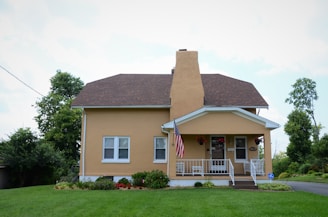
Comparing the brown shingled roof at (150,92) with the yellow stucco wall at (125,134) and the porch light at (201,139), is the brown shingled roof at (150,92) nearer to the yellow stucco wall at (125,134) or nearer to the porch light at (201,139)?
the yellow stucco wall at (125,134)

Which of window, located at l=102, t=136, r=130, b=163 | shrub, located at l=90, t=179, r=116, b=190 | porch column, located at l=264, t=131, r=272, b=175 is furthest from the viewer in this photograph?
window, located at l=102, t=136, r=130, b=163

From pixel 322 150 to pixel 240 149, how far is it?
1226 centimetres

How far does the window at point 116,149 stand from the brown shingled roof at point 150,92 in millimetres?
2232

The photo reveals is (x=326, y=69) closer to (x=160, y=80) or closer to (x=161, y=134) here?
(x=160, y=80)

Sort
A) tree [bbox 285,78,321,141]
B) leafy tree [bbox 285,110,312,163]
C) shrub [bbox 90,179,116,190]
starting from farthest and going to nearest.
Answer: tree [bbox 285,78,321,141] → leafy tree [bbox 285,110,312,163] → shrub [bbox 90,179,116,190]

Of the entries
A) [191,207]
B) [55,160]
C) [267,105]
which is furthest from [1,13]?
[267,105]

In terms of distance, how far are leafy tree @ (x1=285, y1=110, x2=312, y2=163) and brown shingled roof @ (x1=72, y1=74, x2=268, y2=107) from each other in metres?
15.2

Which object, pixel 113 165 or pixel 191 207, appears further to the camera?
pixel 113 165

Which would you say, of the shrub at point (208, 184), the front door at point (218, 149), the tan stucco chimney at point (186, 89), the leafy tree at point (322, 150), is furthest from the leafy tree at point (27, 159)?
the leafy tree at point (322, 150)

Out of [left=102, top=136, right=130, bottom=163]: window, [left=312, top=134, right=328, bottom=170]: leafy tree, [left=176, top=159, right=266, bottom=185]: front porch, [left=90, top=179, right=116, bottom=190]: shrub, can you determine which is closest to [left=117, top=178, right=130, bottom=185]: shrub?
[left=90, top=179, right=116, bottom=190]: shrub

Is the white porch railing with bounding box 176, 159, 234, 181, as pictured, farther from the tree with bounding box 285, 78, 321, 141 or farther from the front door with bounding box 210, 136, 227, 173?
the tree with bounding box 285, 78, 321, 141

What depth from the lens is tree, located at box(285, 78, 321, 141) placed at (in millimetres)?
43750

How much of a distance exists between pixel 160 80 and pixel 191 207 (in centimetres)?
1412

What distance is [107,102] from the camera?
20203 mm
